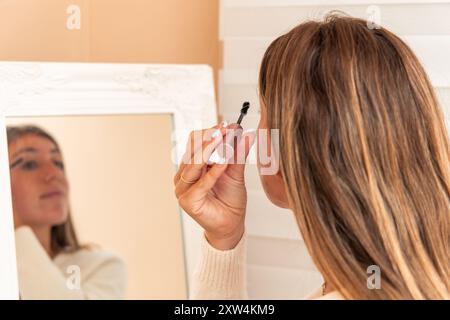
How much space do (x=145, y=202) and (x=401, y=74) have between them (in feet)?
2.05

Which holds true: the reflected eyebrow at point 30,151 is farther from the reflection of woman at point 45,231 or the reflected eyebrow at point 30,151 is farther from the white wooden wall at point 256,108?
the white wooden wall at point 256,108

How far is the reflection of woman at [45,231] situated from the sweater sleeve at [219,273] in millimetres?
186

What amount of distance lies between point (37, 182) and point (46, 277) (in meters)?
0.17

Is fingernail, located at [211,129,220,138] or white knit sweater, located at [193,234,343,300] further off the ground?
fingernail, located at [211,129,220,138]

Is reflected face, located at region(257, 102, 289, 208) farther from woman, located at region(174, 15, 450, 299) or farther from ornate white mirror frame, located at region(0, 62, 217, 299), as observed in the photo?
ornate white mirror frame, located at region(0, 62, 217, 299)

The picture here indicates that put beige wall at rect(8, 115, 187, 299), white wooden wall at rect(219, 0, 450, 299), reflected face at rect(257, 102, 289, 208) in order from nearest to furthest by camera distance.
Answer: reflected face at rect(257, 102, 289, 208), beige wall at rect(8, 115, 187, 299), white wooden wall at rect(219, 0, 450, 299)

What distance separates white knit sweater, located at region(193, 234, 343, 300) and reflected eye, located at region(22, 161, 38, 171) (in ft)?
1.05

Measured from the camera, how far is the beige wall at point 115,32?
3.82 ft

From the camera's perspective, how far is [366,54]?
0.83 meters

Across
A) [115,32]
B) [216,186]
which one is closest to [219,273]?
[216,186]

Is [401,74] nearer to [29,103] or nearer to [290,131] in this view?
[290,131]

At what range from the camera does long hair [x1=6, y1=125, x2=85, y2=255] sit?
3.62 feet

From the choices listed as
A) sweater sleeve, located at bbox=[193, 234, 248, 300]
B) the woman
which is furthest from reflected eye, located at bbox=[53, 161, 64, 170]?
the woman

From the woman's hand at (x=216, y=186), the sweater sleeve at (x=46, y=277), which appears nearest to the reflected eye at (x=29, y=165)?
the sweater sleeve at (x=46, y=277)
